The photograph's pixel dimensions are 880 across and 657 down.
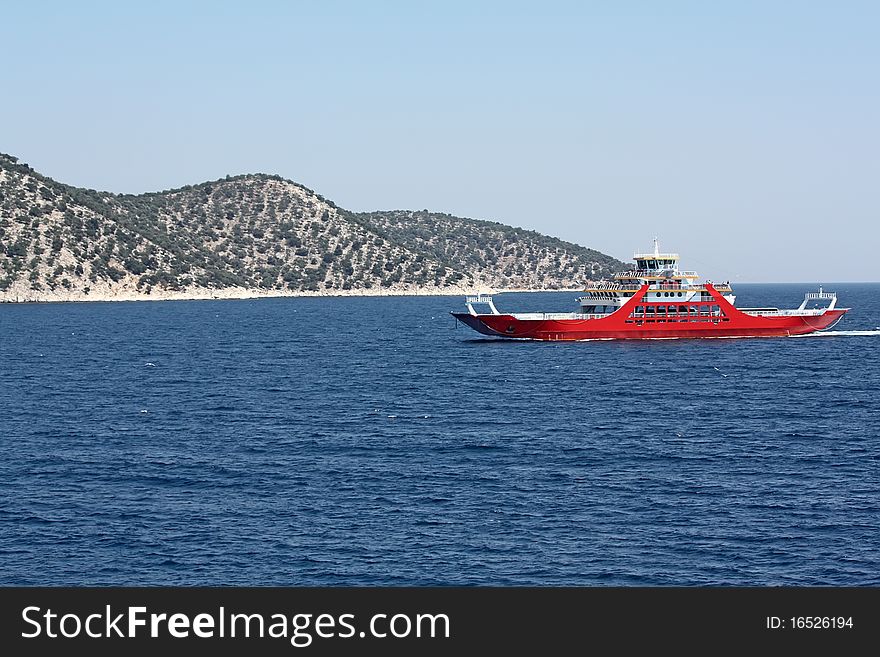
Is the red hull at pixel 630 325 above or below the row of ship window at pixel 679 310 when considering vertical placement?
below

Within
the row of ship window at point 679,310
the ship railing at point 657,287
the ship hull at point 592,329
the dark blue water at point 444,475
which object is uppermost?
the ship railing at point 657,287

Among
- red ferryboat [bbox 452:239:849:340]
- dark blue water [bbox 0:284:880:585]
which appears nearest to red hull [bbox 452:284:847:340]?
red ferryboat [bbox 452:239:849:340]

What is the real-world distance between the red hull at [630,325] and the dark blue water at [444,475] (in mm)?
25293

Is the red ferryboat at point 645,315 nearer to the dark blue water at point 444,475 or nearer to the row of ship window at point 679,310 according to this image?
the row of ship window at point 679,310

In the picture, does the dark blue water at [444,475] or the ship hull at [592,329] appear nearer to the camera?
the dark blue water at [444,475]

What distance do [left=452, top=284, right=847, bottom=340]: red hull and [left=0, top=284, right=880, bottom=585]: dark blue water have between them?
2529 centimetres

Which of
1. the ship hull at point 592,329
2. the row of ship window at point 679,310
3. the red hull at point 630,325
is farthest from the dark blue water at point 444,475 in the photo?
the row of ship window at point 679,310

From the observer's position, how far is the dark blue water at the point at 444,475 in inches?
1506

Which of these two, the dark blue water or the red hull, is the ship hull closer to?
the red hull

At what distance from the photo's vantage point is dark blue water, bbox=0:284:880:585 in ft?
125

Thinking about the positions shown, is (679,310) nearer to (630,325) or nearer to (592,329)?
(630,325)

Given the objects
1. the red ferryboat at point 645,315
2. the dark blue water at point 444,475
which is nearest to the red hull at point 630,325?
the red ferryboat at point 645,315
